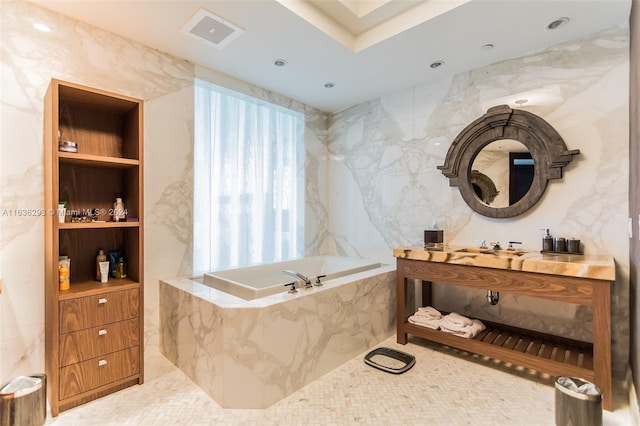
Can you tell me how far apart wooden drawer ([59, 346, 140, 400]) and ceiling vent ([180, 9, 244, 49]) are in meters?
2.10

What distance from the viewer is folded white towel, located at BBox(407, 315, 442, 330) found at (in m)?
2.37

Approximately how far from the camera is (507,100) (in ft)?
8.04

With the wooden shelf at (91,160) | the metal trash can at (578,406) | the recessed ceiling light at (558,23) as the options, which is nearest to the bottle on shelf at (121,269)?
the wooden shelf at (91,160)

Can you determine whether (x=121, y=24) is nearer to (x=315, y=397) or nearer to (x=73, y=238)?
(x=73, y=238)

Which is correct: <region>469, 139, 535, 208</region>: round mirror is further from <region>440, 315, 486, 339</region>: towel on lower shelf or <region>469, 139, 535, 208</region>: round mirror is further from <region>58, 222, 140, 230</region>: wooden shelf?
<region>58, 222, 140, 230</region>: wooden shelf

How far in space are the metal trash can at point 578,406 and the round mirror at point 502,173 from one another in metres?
1.37

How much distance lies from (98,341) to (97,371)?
0.56ft

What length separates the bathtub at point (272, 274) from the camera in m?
2.04

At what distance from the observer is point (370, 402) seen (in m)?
1.75

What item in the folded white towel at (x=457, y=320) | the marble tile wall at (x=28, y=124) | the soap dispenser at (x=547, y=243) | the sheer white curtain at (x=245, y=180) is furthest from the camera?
the sheer white curtain at (x=245, y=180)

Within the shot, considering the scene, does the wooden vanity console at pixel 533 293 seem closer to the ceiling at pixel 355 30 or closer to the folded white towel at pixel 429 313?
the folded white towel at pixel 429 313

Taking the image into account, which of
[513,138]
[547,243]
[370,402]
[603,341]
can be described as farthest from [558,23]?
[370,402]

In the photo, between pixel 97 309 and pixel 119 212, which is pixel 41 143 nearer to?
pixel 119 212

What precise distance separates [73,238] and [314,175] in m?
2.36
